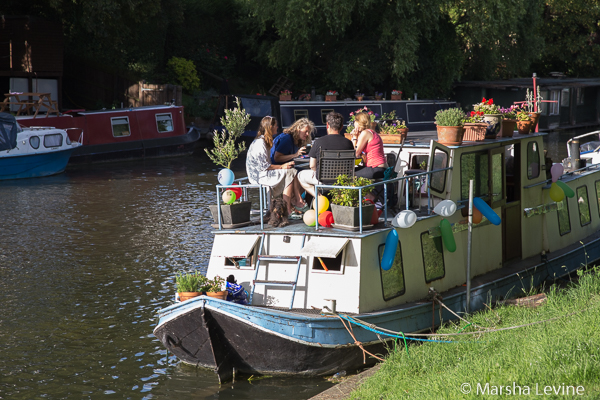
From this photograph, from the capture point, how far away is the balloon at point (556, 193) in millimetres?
12414

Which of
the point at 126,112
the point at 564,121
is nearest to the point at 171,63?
the point at 126,112

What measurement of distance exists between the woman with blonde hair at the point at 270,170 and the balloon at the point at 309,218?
58 centimetres

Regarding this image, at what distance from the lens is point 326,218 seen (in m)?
9.11

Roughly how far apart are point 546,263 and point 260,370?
19.3 feet

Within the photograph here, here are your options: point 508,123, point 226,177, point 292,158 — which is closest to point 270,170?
point 292,158

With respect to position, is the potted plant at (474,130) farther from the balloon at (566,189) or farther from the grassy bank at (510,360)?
the grassy bank at (510,360)

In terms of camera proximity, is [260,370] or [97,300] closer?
[260,370]

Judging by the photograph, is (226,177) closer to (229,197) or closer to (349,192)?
(229,197)

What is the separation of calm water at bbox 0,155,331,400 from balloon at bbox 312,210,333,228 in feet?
6.66

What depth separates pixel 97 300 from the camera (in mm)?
11789

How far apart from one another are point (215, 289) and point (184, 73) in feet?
100

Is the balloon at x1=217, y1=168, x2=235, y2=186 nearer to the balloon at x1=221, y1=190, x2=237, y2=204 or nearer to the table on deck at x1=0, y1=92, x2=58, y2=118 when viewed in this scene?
the balloon at x1=221, y1=190, x2=237, y2=204

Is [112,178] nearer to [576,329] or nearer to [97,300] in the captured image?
[97,300]

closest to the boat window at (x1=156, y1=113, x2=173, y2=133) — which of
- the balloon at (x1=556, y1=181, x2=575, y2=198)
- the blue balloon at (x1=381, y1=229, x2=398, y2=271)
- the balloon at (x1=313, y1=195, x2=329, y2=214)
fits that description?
the balloon at (x1=556, y1=181, x2=575, y2=198)
